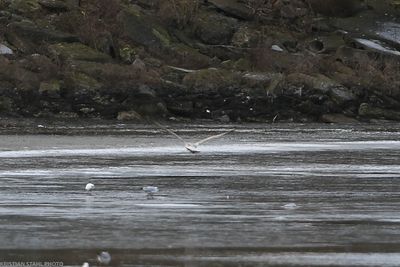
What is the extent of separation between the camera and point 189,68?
205 ft

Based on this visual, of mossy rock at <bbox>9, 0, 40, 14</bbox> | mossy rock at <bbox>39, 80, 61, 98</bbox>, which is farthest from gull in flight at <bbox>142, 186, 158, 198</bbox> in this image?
mossy rock at <bbox>9, 0, 40, 14</bbox>

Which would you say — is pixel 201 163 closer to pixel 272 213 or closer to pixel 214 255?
pixel 272 213

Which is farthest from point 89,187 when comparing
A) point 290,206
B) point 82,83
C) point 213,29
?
point 213,29

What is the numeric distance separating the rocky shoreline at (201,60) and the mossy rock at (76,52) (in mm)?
104

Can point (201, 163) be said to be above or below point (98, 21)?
below

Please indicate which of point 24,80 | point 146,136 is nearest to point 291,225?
point 146,136

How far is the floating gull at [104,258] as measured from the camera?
39.8 feet

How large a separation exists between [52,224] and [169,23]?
54.2 metres

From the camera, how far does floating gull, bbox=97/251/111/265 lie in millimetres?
12125

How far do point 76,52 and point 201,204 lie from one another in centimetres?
4185

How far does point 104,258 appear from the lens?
40.3ft

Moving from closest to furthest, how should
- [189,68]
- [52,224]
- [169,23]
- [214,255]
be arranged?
[214,255], [52,224], [189,68], [169,23]

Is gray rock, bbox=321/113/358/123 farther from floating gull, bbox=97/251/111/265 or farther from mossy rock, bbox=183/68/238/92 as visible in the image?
floating gull, bbox=97/251/111/265

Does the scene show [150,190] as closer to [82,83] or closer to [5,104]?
[5,104]
